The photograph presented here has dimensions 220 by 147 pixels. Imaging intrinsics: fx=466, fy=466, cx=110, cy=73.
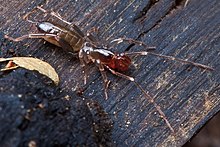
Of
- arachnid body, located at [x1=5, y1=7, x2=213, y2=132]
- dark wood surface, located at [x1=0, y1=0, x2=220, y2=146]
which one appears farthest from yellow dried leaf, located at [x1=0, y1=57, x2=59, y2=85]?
arachnid body, located at [x1=5, y1=7, x2=213, y2=132]

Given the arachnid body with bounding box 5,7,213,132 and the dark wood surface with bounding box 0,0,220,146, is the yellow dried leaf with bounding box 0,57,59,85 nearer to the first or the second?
the dark wood surface with bounding box 0,0,220,146

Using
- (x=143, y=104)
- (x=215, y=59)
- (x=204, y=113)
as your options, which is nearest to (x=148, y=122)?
(x=143, y=104)

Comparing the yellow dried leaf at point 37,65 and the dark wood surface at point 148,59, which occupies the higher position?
the yellow dried leaf at point 37,65

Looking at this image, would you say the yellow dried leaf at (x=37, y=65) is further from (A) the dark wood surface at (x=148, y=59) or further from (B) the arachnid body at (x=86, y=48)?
(B) the arachnid body at (x=86, y=48)

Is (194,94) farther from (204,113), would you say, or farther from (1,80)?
(1,80)

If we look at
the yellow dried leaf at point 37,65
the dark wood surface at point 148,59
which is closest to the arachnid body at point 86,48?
the dark wood surface at point 148,59

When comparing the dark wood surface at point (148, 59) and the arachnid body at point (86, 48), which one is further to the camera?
the arachnid body at point (86, 48)

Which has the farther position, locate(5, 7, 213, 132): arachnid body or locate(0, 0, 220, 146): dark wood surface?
locate(5, 7, 213, 132): arachnid body
